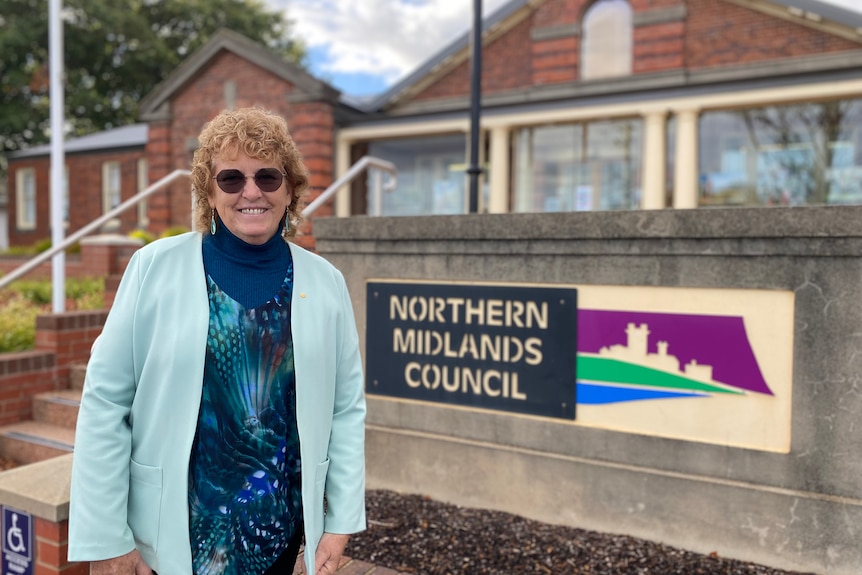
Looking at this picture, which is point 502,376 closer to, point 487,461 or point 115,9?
point 487,461

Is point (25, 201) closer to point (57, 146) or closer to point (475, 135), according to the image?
point (57, 146)

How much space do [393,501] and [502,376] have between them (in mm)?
1044

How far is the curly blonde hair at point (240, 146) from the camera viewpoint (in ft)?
5.57

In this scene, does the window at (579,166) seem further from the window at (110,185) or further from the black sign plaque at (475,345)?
the window at (110,185)

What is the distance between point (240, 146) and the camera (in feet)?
5.57

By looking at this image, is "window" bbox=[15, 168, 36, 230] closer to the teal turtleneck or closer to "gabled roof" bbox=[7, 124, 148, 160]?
"gabled roof" bbox=[7, 124, 148, 160]

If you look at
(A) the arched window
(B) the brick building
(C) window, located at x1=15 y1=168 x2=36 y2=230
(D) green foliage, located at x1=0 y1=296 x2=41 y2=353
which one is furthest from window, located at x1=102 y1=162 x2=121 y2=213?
(D) green foliage, located at x1=0 y1=296 x2=41 y2=353

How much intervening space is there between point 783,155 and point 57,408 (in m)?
11.2

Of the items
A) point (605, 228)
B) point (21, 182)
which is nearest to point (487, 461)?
point (605, 228)

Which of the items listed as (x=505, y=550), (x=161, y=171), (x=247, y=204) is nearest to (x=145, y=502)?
(x=247, y=204)

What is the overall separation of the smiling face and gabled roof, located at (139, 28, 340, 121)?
37.2 feet

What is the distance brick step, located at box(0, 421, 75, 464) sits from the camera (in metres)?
4.65

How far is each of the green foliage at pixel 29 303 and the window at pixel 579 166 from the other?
7.48 metres

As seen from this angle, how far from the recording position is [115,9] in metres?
25.4
